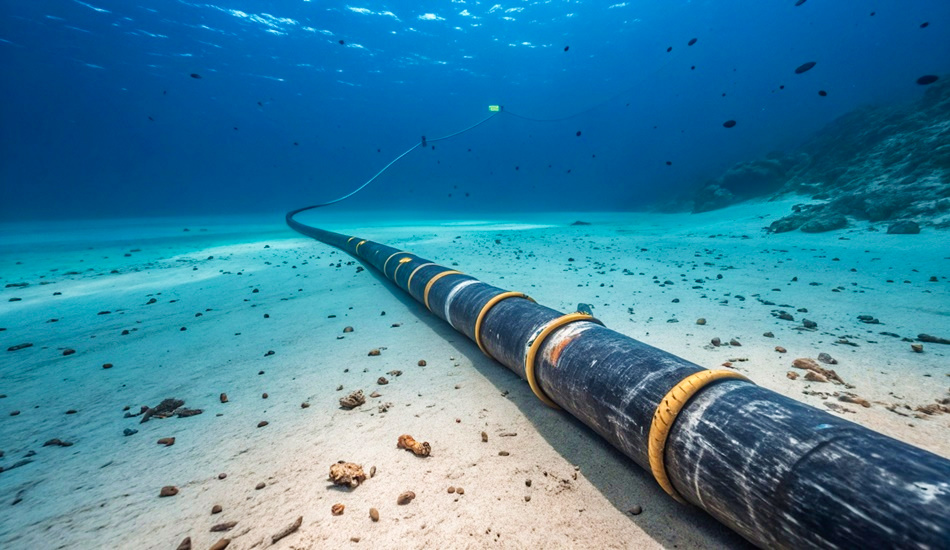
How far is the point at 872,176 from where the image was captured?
16.1 meters

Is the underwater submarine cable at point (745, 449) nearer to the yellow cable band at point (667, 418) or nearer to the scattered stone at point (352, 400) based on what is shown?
the yellow cable band at point (667, 418)

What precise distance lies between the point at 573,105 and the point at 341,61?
235ft

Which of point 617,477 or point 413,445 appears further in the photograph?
point 413,445

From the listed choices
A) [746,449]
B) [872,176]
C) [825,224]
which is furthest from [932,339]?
[872,176]

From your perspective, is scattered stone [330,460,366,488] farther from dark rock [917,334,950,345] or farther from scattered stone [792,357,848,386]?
dark rock [917,334,950,345]

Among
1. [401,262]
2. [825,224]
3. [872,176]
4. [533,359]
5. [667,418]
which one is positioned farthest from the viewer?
[872,176]

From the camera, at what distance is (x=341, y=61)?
63.4 m

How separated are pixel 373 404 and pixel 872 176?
23840 mm

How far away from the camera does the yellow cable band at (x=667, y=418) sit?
180 centimetres

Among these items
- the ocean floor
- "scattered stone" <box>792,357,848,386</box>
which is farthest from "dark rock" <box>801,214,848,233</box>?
"scattered stone" <box>792,357,848,386</box>

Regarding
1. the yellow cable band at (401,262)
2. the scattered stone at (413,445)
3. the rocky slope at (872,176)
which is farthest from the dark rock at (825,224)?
the scattered stone at (413,445)

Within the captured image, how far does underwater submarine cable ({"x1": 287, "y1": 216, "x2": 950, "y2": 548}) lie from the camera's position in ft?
3.89

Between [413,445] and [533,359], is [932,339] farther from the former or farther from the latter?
[413,445]

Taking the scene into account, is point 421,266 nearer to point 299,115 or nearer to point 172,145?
point 299,115
